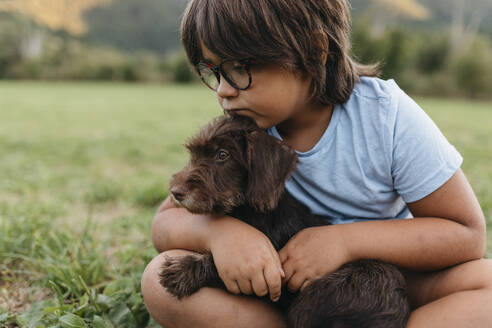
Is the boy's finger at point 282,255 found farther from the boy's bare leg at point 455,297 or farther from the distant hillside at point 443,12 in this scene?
the distant hillside at point 443,12

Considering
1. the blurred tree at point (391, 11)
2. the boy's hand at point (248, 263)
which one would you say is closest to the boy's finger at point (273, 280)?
the boy's hand at point (248, 263)

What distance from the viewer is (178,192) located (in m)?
2.08

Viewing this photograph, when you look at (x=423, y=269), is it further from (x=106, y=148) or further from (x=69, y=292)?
(x=106, y=148)

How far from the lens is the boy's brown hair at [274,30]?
7.28ft

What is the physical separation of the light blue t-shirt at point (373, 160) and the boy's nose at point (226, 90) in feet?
1.56

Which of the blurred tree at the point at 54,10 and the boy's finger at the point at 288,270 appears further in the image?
the blurred tree at the point at 54,10

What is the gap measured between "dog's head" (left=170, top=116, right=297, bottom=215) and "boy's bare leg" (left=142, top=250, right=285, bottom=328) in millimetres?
426

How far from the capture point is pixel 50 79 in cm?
3616

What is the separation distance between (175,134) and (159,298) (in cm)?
769

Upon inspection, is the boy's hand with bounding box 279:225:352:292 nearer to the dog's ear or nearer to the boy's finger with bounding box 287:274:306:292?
the boy's finger with bounding box 287:274:306:292

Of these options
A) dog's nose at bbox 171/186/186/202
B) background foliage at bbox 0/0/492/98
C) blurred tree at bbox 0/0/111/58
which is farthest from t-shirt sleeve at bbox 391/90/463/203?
blurred tree at bbox 0/0/111/58

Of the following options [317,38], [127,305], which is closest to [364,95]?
[317,38]

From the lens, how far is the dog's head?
211cm

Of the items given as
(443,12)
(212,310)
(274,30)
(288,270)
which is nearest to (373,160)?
(288,270)
